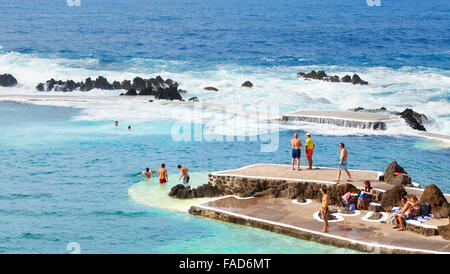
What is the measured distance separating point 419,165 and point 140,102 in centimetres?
2317

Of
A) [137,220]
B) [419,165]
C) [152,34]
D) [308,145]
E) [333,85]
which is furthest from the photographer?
[152,34]

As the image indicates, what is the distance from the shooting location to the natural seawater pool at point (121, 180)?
18.0 metres

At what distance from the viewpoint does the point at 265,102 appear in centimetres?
4684

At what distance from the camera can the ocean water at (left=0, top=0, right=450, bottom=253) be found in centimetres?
1927

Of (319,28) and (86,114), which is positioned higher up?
(319,28)

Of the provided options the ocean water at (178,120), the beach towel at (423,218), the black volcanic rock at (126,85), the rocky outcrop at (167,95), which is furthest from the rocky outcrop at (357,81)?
the beach towel at (423,218)

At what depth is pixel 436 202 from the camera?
59.9ft

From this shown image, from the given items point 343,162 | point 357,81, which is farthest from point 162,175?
point 357,81

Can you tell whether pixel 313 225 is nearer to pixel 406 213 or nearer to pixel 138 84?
pixel 406 213

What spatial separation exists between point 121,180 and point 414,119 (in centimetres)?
1862

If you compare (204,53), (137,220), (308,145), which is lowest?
(137,220)

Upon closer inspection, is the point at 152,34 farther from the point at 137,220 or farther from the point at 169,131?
the point at 137,220

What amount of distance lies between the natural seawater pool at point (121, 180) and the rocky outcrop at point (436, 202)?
3225mm
